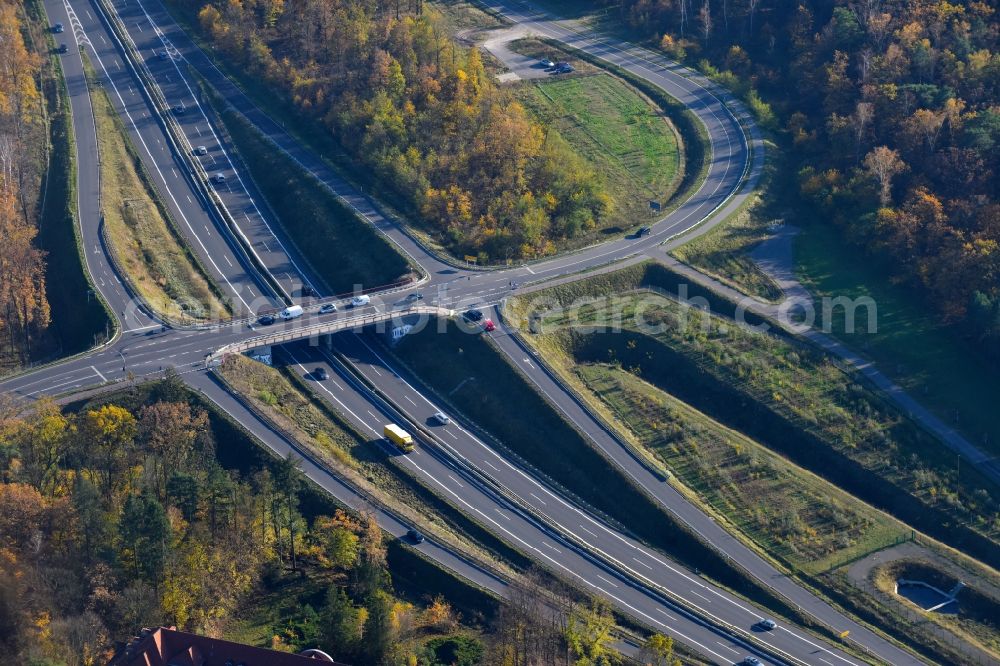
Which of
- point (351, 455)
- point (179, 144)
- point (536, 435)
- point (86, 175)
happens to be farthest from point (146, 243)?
point (536, 435)

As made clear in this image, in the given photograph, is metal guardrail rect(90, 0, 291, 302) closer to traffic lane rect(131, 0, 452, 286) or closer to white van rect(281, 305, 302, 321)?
traffic lane rect(131, 0, 452, 286)

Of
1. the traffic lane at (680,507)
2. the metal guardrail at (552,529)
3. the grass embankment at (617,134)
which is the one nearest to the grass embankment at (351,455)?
the metal guardrail at (552,529)

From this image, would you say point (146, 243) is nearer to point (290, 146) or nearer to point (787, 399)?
point (290, 146)

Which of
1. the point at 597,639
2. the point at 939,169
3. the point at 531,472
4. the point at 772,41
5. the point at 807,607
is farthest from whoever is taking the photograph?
the point at 772,41

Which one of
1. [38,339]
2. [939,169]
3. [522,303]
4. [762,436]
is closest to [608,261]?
[522,303]

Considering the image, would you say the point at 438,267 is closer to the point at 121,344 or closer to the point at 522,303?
the point at 522,303

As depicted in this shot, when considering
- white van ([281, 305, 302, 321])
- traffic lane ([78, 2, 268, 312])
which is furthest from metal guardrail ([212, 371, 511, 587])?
traffic lane ([78, 2, 268, 312])
